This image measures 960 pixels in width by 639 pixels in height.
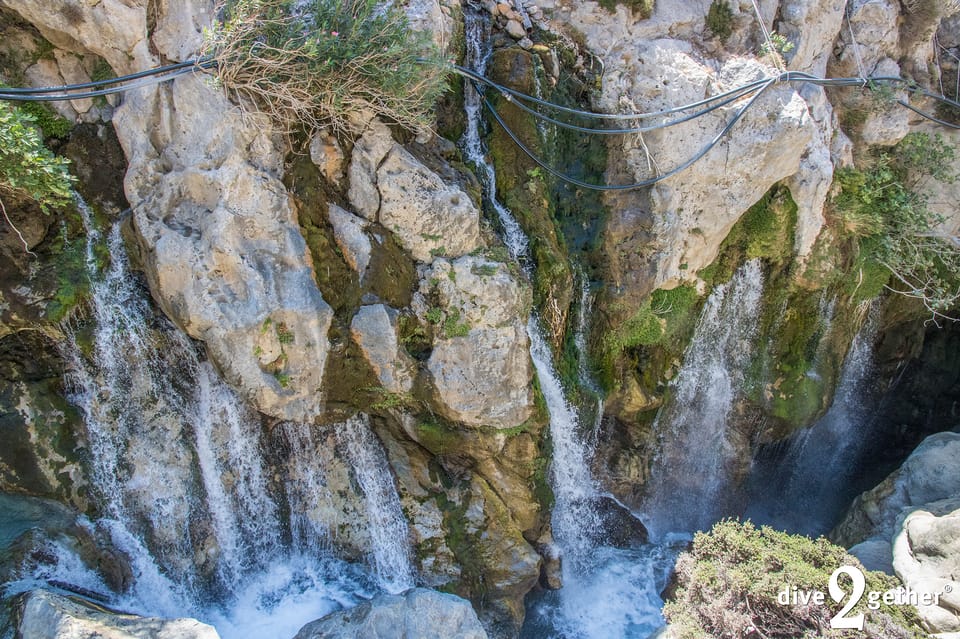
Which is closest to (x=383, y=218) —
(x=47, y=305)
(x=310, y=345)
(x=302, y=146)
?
(x=302, y=146)

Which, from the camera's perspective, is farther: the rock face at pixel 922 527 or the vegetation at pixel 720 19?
the vegetation at pixel 720 19

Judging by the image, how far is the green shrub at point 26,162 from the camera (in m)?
5.53

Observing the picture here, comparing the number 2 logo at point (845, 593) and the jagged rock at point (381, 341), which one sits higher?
the jagged rock at point (381, 341)

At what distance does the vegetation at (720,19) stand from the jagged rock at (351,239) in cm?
637

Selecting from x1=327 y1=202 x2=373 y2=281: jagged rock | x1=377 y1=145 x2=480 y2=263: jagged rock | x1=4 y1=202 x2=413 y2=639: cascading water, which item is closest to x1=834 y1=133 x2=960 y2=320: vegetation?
x1=377 y1=145 x2=480 y2=263: jagged rock

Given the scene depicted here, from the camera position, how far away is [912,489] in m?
9.27

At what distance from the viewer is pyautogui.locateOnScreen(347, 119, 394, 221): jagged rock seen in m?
7.16

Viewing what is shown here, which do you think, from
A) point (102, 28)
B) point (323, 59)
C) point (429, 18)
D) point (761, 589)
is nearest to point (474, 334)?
point (323, 59)

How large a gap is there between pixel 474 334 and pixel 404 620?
10.8ft

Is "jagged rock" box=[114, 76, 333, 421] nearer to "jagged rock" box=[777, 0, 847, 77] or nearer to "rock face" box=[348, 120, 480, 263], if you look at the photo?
"rock face" box=[348, 120, 480, 263]

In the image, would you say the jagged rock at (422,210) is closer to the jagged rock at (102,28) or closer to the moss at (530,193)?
the moss at (530,193)

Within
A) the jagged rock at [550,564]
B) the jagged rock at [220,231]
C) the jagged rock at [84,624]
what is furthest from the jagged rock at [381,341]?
the jagged rock at [550,564]

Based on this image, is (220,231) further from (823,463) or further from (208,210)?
(823,463)

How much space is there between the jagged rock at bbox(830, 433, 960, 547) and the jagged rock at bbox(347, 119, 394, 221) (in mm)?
8694
